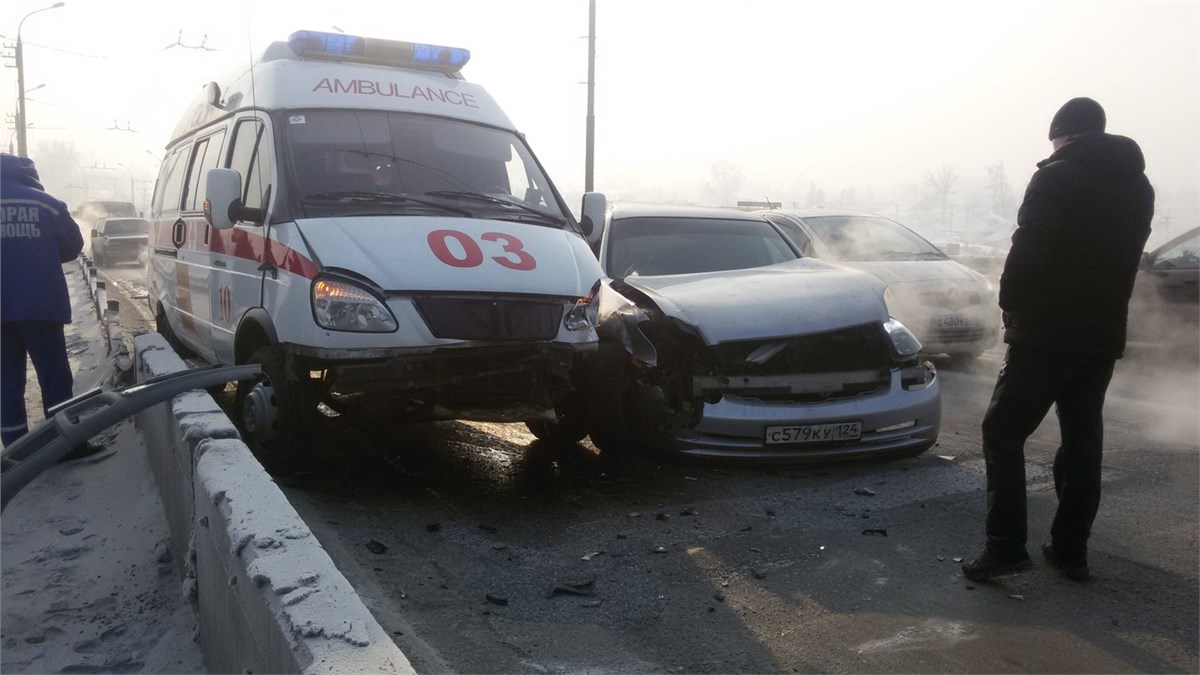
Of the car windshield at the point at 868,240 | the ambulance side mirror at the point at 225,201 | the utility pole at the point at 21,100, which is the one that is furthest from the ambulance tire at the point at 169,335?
the utility pole at the point at 21,100

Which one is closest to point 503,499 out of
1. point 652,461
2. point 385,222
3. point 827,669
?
point 652,461

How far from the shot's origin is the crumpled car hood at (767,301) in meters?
5.34

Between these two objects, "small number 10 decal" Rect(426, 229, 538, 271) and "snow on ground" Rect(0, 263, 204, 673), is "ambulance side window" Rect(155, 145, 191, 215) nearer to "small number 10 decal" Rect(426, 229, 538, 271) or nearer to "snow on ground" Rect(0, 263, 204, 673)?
"snow on ground" Rect(0, 263, 204, 673)

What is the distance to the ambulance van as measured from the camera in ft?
15.1

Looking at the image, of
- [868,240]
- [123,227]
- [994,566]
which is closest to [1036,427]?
[994,566]

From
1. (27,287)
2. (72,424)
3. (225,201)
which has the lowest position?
(72,424)

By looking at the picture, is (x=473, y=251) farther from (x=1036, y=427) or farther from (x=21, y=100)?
(x=21, y=100)

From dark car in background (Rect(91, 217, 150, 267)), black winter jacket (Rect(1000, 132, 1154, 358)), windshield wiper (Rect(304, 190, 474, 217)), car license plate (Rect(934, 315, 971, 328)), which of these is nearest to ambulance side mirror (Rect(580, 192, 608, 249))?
windshield wiper (Rect(304, 190, 474, 217))

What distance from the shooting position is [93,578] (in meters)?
4.07

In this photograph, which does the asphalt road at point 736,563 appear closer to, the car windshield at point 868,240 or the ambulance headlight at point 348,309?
the ambulance headlight at point 348,309

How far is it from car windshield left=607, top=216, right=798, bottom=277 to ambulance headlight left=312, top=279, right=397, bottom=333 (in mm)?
2328

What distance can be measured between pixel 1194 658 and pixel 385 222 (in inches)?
157

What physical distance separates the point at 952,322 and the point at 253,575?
7.97 meters

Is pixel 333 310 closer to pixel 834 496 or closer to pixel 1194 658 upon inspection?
pixel 834 496
